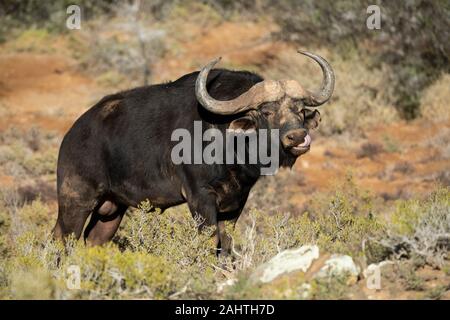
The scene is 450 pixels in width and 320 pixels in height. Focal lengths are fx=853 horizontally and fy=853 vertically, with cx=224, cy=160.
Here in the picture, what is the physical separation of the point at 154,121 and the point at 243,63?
16.8m

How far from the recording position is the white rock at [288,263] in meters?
6.81

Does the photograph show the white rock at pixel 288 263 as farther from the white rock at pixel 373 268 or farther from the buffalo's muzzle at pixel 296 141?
the buffalo's muzzle at pixel 296 141

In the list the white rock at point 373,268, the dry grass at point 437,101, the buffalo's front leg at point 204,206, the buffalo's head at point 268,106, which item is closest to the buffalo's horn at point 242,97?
the buffalo's head at point 268,106

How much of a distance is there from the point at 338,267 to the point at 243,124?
9.15ft

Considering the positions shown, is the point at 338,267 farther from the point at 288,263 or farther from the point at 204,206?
the point at 204,206

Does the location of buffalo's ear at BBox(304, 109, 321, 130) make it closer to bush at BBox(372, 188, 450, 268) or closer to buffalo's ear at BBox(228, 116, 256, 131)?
buffalo's ear at BBox(228, 116, 256, 131)

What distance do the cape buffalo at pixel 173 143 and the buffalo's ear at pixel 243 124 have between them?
0.03 ft

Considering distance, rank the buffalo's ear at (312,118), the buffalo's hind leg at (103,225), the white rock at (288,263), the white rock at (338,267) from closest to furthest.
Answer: the white rock at (338,267)
the white rock at (288,263)
the buffalo's ear at (312,118)
the buffalo's hind leg at (103,225)

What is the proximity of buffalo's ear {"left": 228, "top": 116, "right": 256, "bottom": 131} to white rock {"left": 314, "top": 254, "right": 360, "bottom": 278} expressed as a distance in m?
2.57

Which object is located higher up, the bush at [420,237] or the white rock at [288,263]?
the bush at [420,237]

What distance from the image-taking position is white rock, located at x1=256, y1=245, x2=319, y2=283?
6.81 metres
